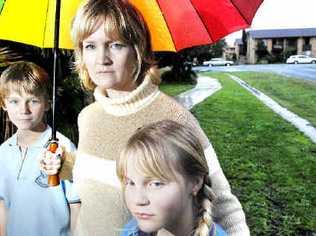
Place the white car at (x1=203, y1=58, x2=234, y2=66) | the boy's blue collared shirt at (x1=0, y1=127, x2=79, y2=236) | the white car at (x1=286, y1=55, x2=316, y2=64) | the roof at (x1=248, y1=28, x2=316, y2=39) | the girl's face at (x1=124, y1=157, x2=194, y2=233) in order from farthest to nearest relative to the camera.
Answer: the white car at (x1=203, y1=58, x2=234, y2=66)
the white car at (x1=286, y1=55, x2=316, y2=64)
the roof at (x1=248, y1=28, x2=316, y2=39)
the boy's blue collared shirt at (x1=0, y1=127, x2=79, y2=236)
the girl's face at (x1=124, y1=157, x2=194, y2=233)

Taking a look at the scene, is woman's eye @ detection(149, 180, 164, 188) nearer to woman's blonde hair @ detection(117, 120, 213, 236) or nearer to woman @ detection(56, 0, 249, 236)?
woman's blonde hair @ detection(117, 120, 213, 236)

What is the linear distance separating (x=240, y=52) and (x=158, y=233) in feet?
6.93

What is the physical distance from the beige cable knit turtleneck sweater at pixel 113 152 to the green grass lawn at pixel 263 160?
1918 millimetres

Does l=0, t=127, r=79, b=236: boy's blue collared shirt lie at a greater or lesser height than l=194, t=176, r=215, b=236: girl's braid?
lesser

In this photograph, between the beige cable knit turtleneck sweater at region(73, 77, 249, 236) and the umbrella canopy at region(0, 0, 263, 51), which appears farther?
the umbrella canopy at region(0, 0, 263, 51)

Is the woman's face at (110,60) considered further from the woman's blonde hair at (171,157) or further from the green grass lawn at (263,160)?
the green grass lawn at (263,160)

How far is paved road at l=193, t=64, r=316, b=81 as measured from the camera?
3125 mm

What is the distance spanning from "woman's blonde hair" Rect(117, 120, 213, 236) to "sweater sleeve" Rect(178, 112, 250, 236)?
80mm

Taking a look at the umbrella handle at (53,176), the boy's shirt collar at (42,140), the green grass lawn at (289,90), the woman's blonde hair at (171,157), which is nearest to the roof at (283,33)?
the green grass lawn at (289,90)

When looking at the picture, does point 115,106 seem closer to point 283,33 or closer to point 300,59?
point 283,33

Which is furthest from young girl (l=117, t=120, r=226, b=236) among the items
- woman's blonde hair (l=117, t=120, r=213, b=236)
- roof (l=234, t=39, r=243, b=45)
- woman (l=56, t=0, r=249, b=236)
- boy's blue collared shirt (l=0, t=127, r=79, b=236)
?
roof (l=234, t=39, r=243, b=45)

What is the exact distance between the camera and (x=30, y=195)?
5.70ft

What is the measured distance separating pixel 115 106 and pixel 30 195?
573 millimetres

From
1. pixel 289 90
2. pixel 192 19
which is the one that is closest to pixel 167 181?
pixel 192 19
